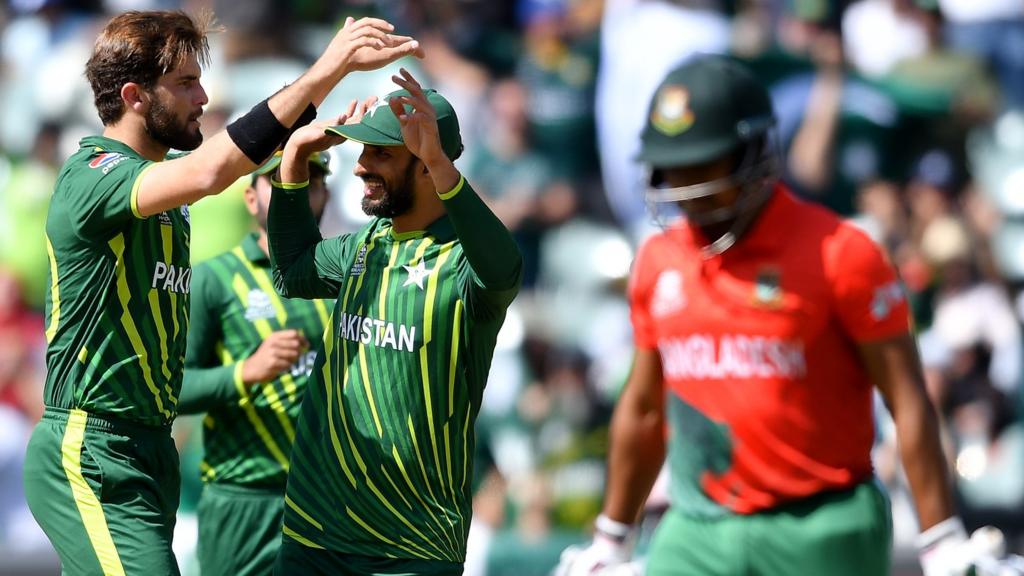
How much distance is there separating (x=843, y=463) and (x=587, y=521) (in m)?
5.59

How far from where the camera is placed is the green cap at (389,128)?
439 centimetres

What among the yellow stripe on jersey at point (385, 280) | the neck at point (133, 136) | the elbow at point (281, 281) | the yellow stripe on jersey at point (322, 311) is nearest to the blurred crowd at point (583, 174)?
the yellow stripe on jersey at point (322, 311)

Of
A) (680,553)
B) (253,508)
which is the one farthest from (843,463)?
(253,508)

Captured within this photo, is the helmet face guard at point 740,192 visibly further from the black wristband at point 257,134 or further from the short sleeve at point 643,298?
the black wristband at point 257,134

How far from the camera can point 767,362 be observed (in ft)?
11.3

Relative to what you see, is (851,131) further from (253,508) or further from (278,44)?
(253,508)

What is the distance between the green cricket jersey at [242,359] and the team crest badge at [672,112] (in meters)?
2.53

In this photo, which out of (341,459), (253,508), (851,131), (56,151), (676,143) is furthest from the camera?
(851,131)

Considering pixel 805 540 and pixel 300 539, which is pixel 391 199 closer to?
pixel 300 539

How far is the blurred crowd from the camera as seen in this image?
896 centimetres

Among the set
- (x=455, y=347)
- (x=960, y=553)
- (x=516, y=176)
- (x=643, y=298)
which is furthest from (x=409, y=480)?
(x=516, y=176)

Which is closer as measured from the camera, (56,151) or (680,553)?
(680,553)

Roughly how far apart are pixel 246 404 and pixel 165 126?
142 cm

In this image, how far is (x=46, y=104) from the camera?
363 inches
